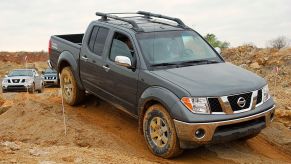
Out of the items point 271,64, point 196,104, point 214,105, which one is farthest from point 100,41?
point 271,64

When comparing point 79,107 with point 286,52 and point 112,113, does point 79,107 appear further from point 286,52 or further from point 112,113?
point 286,52

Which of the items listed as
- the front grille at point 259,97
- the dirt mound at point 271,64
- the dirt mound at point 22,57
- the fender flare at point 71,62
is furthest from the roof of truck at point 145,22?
the dirt mound at point 22,57

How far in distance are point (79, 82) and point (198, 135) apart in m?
3.76

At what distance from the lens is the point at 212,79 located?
23.3 ft

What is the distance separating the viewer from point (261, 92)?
7.42 metres

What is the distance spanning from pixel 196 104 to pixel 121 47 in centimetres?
217

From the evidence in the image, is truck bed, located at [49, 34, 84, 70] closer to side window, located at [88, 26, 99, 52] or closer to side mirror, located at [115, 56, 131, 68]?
side window, located at [88, 26, 99, 52]

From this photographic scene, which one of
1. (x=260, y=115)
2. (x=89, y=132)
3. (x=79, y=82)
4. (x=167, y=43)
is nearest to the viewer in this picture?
(x=260, y=115)

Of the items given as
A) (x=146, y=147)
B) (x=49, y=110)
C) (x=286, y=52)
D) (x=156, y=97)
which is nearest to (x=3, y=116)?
(x=49, y=110)

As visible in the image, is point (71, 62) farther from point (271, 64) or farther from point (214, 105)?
point (271, 64)

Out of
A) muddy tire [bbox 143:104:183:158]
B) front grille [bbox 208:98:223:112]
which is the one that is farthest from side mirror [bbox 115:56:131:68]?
front grille [bbox 208:98:223:112]

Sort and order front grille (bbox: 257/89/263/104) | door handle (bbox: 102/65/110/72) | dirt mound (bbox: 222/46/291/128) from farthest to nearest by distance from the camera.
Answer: dirt mound (bbox: 222/46/291/128) → door handle (bbox: 102/65/110/72) → front grille (bbox: 257/89/263/104)

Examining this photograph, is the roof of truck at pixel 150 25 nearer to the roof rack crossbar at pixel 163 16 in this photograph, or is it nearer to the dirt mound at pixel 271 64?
the roof rack crossbar at pixel 163 16

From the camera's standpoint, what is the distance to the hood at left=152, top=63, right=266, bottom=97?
22.3 feet
